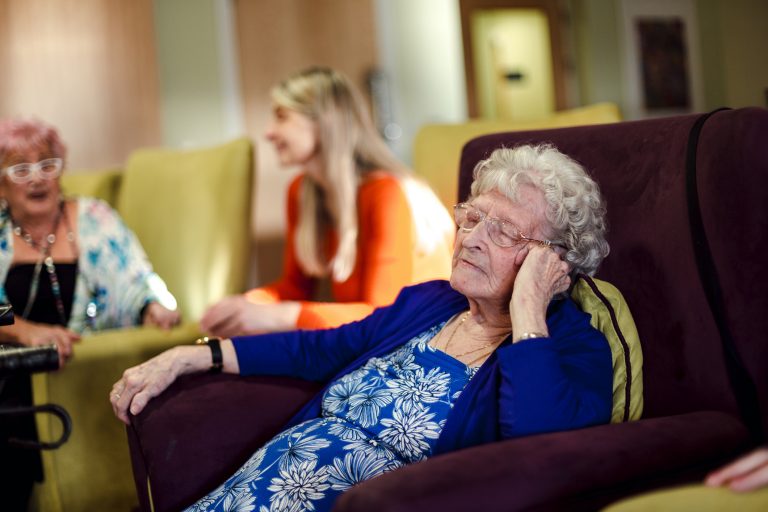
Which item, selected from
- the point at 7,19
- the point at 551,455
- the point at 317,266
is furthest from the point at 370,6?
the point at 551,455

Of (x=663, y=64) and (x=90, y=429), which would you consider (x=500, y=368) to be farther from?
(x=663, y=64)

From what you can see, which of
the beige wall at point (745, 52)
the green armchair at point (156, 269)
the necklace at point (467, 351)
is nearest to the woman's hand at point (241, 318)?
the green armchair at point (156, 269)

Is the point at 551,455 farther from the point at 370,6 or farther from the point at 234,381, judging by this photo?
the point at 370,6

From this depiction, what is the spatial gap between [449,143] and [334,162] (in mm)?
353

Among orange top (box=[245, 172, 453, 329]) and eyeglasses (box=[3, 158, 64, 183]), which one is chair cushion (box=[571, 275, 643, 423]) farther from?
eyeglasses (box=[3, 158, 64, 183])

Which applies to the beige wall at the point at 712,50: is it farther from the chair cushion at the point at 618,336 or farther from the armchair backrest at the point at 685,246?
the chair cushion at the point at 618,336

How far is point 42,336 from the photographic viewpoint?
6.53ft

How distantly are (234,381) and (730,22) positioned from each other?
11.2ft

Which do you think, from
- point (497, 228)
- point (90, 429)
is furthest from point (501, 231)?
point (90, 429)

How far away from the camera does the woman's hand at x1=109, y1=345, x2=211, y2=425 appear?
1578 millimetres

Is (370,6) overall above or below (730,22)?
above

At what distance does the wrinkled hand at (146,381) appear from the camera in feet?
5.17

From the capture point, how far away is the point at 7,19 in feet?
11.8

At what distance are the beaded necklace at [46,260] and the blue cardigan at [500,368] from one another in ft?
3.01
